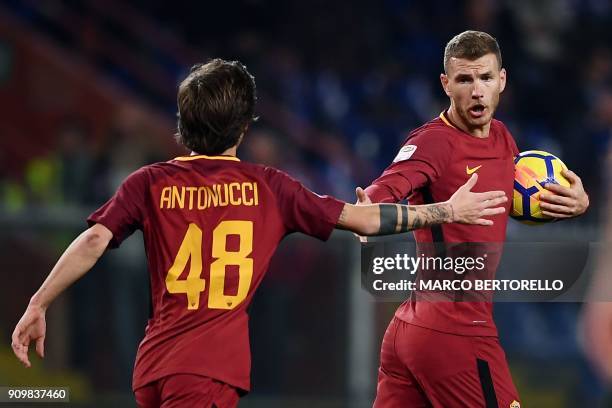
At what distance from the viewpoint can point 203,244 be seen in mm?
3945

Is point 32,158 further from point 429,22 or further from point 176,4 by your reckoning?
point 429,22

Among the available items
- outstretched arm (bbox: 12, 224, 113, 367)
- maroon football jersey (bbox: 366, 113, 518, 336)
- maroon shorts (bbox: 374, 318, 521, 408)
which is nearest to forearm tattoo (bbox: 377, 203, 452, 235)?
maroon football jersey (bbox: 366, 113, 518, 336)

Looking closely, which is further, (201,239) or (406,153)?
(406,153)

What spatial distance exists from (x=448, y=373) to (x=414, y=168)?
0.86 meters

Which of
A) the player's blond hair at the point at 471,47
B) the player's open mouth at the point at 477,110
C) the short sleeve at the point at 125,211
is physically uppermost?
the player's blond hair at the point at 471,47

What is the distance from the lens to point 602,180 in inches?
370

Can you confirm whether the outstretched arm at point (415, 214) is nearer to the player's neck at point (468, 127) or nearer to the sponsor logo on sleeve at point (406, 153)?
the sponsor logo on sleeve at point (406, 153)

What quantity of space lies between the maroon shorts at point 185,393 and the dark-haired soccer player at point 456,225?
1.04 meters

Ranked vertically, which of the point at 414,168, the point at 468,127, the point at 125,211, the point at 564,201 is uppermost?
the point at 468,127

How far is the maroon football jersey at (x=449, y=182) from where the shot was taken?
4684 mm

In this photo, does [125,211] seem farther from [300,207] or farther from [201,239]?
[300,207]

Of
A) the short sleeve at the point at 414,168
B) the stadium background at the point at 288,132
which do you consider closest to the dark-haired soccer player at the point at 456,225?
the short sleeve at the point at 414,168

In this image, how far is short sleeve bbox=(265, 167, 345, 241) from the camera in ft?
13.3

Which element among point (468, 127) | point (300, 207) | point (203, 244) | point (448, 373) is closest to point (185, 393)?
point (203, 244)
